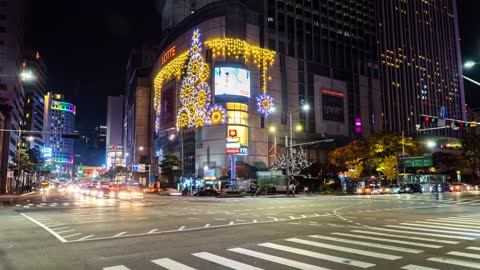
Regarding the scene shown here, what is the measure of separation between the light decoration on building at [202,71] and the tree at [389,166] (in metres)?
25.2

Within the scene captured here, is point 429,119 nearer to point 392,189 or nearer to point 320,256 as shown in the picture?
point 320,256

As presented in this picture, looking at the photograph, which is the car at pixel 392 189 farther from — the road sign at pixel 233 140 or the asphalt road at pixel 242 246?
the asphalt road at pixel 242 246

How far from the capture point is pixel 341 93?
9362cm

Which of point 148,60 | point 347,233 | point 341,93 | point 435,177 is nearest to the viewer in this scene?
point 347,233

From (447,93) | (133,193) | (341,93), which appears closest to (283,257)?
(133,193)

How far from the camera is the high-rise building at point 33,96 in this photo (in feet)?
463

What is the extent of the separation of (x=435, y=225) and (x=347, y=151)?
54974mm

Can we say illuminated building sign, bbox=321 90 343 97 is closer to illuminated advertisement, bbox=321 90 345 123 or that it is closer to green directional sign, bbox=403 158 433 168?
illuminated advertisement, bbox=321 90 345 123

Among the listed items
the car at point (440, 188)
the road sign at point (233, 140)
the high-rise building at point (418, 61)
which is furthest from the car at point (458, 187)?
the road sign at point (233, 140)

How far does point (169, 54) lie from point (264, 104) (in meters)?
30.6

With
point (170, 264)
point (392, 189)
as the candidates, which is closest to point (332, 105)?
point (392, 189)

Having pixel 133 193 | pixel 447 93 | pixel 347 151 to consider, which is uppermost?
pixel 447 93

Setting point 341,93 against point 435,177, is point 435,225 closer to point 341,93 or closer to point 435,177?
point 435,177

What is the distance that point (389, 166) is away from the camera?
68500 mm
